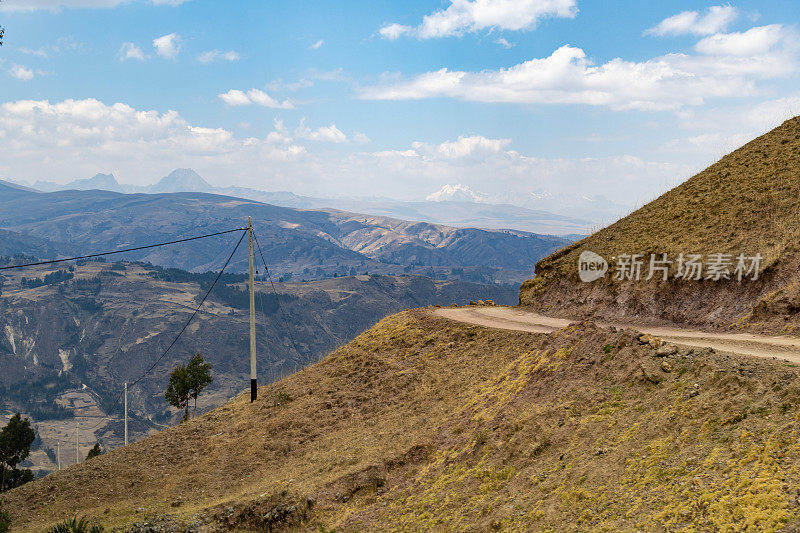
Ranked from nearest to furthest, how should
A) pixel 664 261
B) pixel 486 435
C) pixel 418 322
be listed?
pixel 486 435, pixel 664 261, pixel 418 322

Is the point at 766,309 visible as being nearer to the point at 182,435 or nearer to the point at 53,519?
the point at 182,435

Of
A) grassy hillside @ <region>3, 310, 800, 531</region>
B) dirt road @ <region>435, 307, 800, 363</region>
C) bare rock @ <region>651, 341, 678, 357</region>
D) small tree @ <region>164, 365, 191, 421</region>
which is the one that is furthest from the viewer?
small tree @ <region>164, 365, 191, 421</region>

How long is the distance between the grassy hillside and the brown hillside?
259 inches

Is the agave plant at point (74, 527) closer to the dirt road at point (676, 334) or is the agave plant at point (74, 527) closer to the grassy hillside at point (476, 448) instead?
the grassy hillside at point (476, 448)

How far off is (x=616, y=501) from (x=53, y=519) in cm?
2151

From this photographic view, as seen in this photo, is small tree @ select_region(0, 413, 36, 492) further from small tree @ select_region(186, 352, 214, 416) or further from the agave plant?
the agave plant

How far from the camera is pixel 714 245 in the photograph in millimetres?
25703

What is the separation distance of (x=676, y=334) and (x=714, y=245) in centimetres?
698

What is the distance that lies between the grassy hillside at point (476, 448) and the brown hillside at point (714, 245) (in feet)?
21.6

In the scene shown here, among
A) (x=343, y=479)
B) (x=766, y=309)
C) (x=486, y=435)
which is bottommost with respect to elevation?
(x=343, y=479)

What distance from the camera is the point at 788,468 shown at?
9711mm

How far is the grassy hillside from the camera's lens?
35.4ft

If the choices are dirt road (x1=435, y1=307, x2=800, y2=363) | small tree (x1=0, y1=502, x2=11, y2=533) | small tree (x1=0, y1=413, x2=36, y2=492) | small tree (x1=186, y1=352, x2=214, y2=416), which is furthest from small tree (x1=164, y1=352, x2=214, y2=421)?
small tree (x1=0, y1=502, x2=11, y2=533)

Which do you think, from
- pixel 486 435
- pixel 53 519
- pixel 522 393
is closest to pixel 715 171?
pixel 522 393
